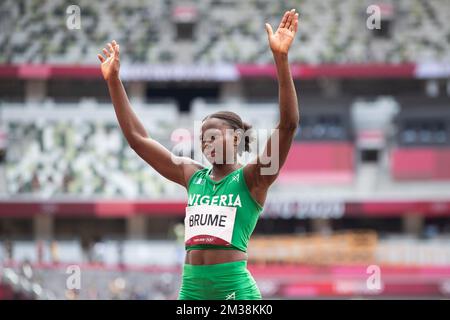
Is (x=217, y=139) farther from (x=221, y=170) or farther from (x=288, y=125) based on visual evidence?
(x=288, y=125)

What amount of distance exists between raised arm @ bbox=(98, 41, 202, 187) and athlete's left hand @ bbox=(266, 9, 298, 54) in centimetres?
67

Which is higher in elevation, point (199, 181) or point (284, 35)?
point (284, 35)

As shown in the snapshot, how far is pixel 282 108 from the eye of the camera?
3287 mm

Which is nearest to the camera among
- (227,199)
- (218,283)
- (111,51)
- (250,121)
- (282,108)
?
(282,108)

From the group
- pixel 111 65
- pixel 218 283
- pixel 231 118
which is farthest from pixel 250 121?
pixel 218 283

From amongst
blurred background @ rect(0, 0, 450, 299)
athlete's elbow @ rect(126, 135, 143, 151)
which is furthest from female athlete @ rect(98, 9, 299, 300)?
blurred background @ rect(0, 0, 450, 299)

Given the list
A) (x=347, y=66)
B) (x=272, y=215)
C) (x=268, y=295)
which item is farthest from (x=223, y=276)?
(x=347, y=66)

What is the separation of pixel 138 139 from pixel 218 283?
715 millimetres

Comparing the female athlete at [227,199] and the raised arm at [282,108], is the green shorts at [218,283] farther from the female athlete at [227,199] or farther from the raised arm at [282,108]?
the raised arm at [282,108]

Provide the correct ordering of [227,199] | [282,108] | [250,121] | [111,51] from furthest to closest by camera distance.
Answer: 1. [250,121]
2. [111,51]
3. [227,199]
4. [282,108]

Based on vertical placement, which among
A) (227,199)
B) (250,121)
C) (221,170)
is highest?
(250,121)

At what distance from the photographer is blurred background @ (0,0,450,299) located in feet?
69.4

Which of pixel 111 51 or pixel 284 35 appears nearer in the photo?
pixel 284 35
